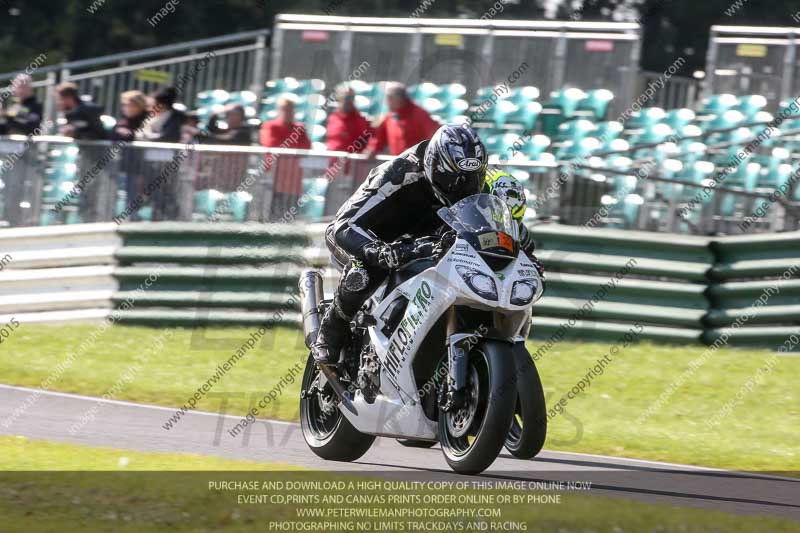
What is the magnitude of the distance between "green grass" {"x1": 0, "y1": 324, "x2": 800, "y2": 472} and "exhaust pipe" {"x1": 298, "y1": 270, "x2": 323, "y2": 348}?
1964mm

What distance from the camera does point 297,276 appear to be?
43.5 ft

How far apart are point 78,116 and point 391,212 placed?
822 cm

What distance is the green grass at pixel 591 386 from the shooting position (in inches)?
368

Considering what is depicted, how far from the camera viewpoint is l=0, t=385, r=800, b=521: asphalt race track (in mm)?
7062

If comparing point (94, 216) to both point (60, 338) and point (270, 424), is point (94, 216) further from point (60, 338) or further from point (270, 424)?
point (270, 424)

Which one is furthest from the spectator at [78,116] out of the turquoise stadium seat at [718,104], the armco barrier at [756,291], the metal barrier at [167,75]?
the turquoise stadium seat at [718,104]

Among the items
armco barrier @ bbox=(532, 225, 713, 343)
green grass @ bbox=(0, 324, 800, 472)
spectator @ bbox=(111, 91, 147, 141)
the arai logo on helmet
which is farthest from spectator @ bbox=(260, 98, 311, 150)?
the arai logo on helmet

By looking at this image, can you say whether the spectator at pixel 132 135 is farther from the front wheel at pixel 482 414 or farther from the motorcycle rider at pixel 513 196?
the front wheel at pixel 482 414

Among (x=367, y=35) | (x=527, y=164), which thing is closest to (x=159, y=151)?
(x=527, y=164)

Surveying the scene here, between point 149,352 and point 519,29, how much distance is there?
20.5ft

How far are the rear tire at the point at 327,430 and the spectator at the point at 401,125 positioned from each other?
5566mm

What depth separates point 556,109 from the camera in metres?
15.8

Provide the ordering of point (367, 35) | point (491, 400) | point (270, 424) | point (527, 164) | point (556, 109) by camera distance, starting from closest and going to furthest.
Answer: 1. point (491, 400)
2. point (270, 424)
3. point (527, 164)
4. point (556, 109)
5. point (367, 35)

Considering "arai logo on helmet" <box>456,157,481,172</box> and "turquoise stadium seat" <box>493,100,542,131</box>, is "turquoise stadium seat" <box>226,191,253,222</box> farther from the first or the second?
"arai logo on helmet" <box>456,157,481,172</box>
